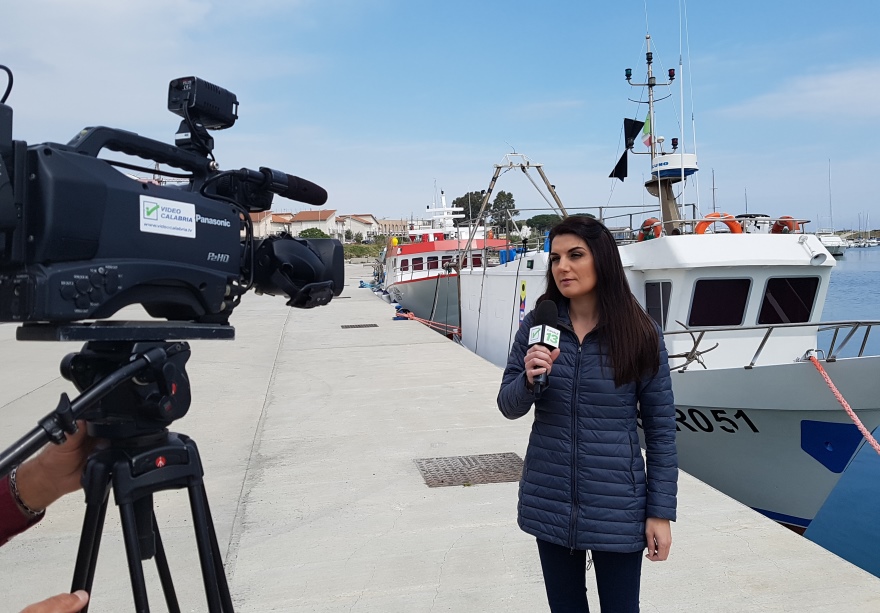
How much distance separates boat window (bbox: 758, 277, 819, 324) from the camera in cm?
821

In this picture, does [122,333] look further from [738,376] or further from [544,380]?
[738,376]

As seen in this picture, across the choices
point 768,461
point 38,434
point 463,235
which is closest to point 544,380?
point 38,434

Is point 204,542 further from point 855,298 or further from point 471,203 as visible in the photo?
point 471,203

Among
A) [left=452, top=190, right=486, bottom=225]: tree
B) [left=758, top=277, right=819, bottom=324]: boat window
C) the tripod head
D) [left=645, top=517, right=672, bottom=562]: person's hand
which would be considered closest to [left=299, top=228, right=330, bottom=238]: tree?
the tripod head

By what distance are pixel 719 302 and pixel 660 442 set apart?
20.1 ft

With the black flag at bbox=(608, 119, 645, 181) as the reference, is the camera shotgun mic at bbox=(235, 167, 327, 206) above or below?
below

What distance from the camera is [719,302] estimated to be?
8195 millimetres

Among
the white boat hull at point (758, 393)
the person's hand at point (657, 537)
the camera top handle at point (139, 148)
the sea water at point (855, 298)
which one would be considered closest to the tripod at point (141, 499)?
the camera top handle at point (139, 148)

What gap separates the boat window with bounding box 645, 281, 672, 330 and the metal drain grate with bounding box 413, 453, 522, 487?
9.75ft

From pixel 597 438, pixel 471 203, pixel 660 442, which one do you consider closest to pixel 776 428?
pixel 660 442

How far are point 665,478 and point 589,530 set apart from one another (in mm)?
300

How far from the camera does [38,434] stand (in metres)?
1.58

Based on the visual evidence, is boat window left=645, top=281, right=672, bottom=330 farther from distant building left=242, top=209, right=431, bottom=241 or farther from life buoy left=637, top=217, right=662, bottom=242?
distant building left=242, top=209, right=431, bottom=241

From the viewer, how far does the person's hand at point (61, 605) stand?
146 cm
